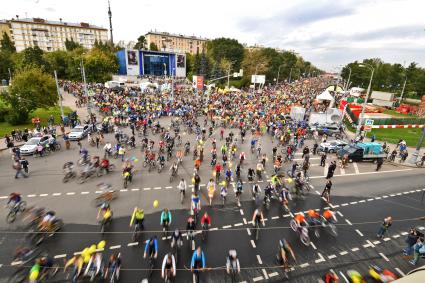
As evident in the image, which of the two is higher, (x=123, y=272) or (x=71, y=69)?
(x=71, y=69)

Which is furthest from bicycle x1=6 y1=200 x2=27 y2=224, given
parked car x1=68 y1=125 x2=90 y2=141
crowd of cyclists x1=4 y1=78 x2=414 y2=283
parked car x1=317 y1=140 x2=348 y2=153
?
parked car x1=317 y1=140 x2=348 y2=153

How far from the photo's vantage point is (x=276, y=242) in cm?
1168

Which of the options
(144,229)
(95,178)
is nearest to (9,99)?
(95,178)

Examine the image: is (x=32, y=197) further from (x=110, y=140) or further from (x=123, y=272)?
(x=110, y=140)

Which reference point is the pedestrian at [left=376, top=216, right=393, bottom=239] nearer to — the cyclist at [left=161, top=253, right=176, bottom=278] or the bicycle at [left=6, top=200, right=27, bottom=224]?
the cyclist at [left=161, top=253, right=176, bottom=278]

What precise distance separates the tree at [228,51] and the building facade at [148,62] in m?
14.3

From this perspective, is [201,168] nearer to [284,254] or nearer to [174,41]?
[284,254]

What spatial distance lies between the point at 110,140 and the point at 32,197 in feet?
42.1

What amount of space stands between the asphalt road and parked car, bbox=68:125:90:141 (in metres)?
6.06

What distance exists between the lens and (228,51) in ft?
330

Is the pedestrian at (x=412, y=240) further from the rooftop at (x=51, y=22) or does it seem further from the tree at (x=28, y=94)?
the rooftop at (x=51, y=22)

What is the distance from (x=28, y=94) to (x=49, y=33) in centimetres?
11113

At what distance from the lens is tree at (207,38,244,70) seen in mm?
100438

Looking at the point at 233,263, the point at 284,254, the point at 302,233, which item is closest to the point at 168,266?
the point at 233,263
